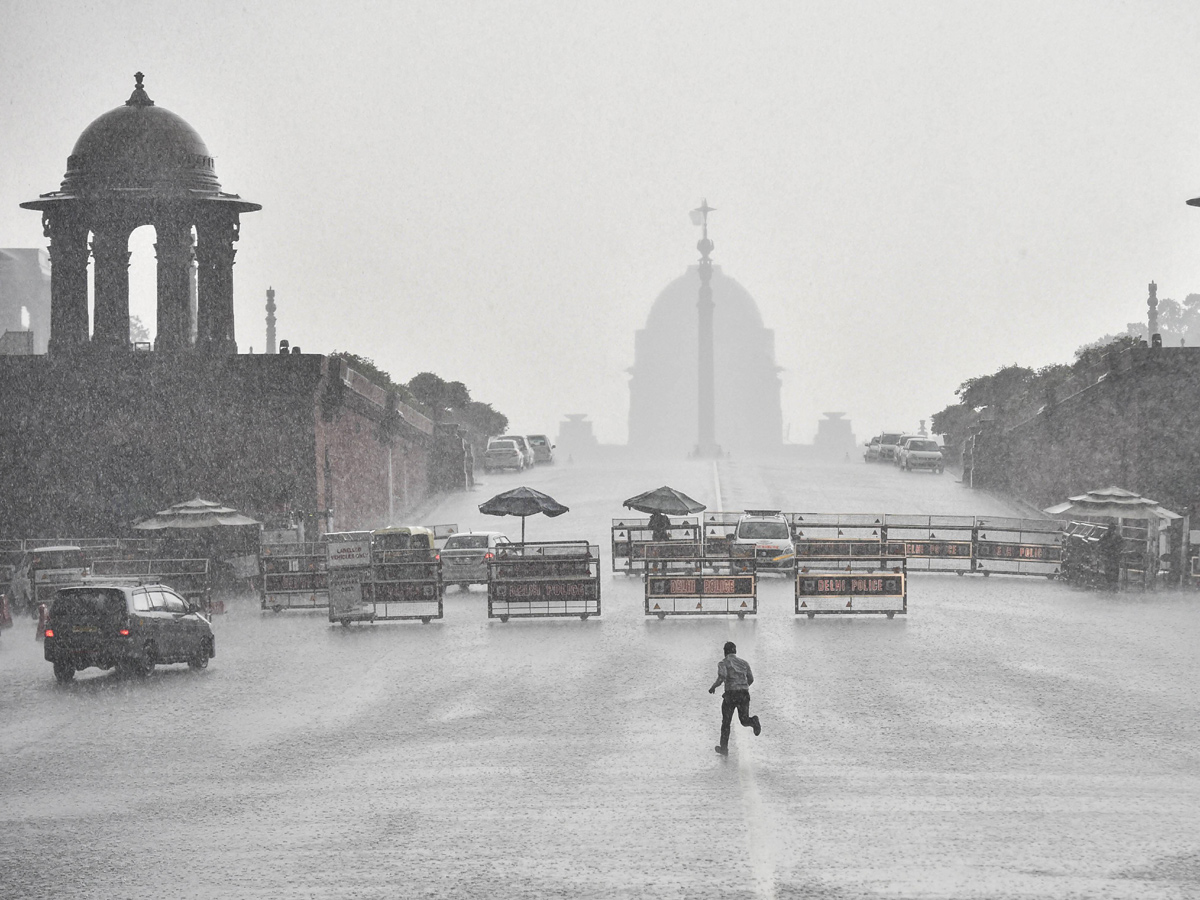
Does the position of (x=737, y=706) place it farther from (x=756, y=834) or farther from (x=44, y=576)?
(x=44, y=576)

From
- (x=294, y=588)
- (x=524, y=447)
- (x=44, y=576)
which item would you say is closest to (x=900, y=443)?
(x=524, y=447)

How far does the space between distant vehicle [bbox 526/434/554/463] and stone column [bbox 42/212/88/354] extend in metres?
46.9

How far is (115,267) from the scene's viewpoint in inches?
2034

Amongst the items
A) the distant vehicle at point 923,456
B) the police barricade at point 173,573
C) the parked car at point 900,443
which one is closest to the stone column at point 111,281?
the police barricade at point 173,573

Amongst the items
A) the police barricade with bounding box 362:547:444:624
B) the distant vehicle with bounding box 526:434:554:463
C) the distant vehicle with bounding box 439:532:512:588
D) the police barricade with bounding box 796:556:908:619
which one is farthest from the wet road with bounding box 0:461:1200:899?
the distant vehicle with bounding box 526:434:554:463

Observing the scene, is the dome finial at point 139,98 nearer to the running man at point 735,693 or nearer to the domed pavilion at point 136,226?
the domed pavilion at point 136,226

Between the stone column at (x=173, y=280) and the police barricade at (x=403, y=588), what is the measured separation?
21.4 metres

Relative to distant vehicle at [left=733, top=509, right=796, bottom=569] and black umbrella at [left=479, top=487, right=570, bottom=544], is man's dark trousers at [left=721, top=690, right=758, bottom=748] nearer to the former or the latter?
distant vehicle at [left=733, top=509, right=796, bottom=569]

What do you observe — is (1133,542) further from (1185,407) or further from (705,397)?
(705,397)

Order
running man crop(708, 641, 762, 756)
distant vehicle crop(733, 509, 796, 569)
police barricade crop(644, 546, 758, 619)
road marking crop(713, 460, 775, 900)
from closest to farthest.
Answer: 1. road marking crop(713, 460, 775, 900)
2. running man crop(708, 641, 762, 756)
3. police barricade crop(644, 546, 758, 619)
4. distant vehicle crop(733, 509, 796, 569)

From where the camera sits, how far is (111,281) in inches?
2035

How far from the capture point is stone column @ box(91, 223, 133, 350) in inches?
2024

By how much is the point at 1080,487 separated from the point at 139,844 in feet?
157

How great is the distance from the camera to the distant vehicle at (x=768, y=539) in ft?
131
